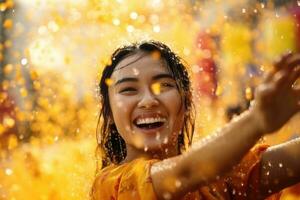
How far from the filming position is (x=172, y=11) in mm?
11148

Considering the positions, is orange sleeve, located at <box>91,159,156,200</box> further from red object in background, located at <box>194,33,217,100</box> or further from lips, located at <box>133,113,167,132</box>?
red object in background, located at <box>194,33,217,100</box>

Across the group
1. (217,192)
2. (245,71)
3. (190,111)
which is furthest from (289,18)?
(217,192)

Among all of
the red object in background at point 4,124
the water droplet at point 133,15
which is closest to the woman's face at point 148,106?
the water droplet at point 133,15

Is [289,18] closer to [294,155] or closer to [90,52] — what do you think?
[90,52]

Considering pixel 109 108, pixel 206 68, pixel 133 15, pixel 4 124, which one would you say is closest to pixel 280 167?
pixel 109 108

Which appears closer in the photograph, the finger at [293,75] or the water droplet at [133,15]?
the finger at [293,75]

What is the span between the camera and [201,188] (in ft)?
8.54

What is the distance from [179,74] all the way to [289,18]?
751 centimetres

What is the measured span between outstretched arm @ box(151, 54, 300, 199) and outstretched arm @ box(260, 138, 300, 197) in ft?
1.73

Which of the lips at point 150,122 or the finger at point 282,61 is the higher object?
the finger at point 282,61

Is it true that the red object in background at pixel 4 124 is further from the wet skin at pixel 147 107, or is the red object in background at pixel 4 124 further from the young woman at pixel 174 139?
the wet skin at pixel 147 107

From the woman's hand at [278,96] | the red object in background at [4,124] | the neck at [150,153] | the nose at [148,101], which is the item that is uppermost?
the red object in background at [4,124]

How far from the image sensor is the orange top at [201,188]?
2461 millimetres

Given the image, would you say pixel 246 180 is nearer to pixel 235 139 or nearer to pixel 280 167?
pixel 280 167
